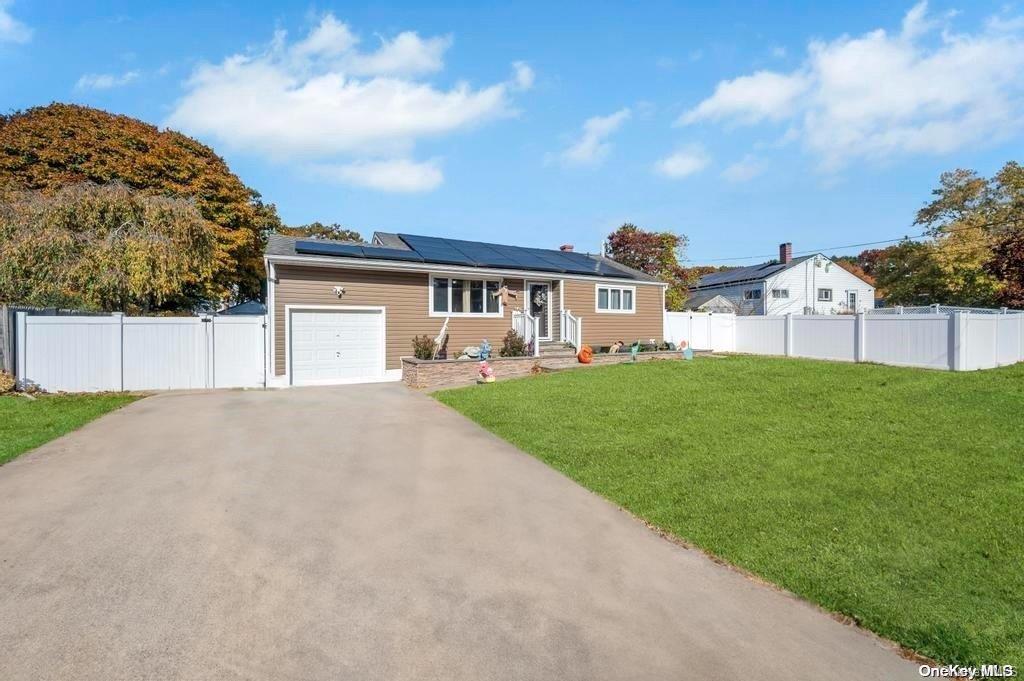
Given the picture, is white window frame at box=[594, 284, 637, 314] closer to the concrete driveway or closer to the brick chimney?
the concrete driveway

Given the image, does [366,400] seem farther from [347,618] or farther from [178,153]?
[178,153]

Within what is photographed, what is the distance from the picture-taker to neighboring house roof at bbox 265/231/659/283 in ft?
46.9

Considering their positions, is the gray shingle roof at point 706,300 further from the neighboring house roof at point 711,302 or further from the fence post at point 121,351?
the fence post at point 121,351

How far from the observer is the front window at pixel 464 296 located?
15570mm

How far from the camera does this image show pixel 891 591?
11.4 ft

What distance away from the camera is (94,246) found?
12695mm

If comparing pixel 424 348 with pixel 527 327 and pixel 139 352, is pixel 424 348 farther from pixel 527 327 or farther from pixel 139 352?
pixel 139 352

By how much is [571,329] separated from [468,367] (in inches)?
188

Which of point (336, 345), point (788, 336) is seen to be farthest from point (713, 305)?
point (336, 345)

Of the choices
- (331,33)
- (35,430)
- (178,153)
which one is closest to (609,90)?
(331,33)

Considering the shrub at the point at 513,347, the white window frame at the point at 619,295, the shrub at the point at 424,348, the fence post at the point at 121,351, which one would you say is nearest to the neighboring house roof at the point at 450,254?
the white window frame at the point at 619,295

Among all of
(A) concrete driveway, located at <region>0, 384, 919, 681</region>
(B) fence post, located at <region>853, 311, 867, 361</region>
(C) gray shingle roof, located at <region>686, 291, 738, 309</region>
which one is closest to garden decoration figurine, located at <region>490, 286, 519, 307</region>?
(A) concrete driveway, located at <region>0, 384, 919, 681</region>

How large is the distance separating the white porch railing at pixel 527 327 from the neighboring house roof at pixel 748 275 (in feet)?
75.7

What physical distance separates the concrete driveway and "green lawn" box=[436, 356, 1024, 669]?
0.39 m
